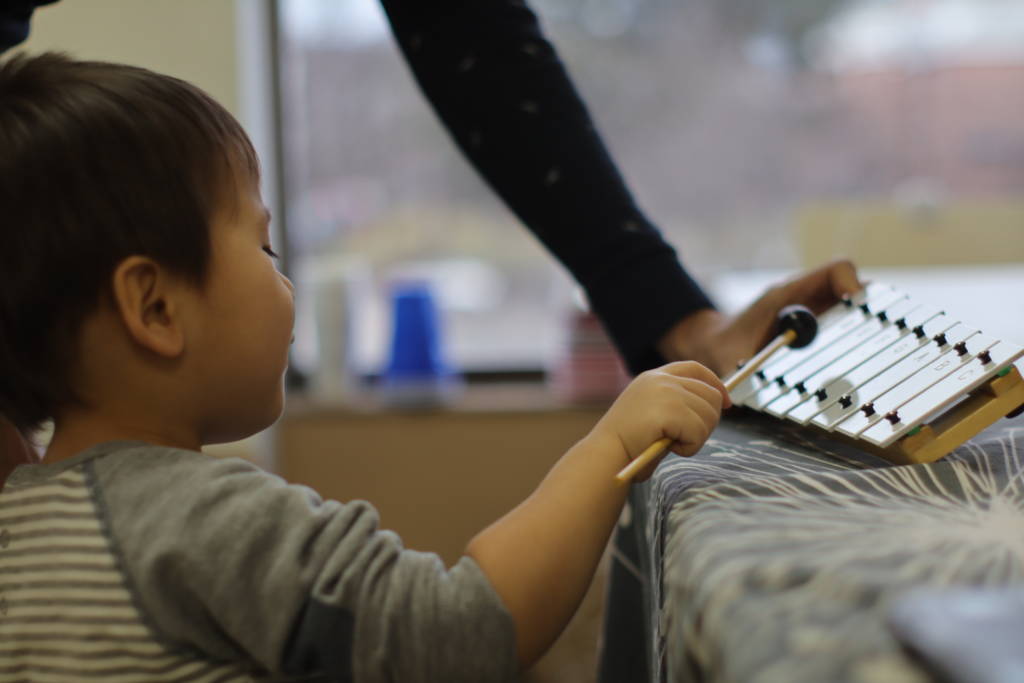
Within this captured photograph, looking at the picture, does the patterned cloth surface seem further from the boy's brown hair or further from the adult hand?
the boy's brown hair

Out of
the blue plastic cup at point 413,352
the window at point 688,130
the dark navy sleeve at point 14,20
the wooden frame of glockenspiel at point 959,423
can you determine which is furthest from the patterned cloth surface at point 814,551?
the window at point 688,130

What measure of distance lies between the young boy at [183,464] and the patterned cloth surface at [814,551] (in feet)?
0.25

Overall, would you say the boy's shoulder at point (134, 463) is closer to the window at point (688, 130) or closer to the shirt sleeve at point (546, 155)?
the shirt sleeve at point (546, 155)

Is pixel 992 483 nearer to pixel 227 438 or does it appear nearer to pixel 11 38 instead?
pixel 227 438

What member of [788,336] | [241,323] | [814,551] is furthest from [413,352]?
[814,551]

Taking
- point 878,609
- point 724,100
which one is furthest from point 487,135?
point 724,100

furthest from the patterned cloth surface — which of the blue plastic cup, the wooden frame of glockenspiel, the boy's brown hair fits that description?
the blue plastic cup

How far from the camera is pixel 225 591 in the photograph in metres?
0.56

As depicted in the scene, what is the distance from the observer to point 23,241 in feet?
2.09

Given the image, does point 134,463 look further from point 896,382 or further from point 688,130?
point 688,130

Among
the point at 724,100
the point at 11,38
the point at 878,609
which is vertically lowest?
the point at 724,100

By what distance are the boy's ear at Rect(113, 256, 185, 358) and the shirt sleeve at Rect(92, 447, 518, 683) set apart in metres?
0.10

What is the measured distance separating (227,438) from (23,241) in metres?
0.19

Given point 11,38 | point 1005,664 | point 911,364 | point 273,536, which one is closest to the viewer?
point 1005,664
